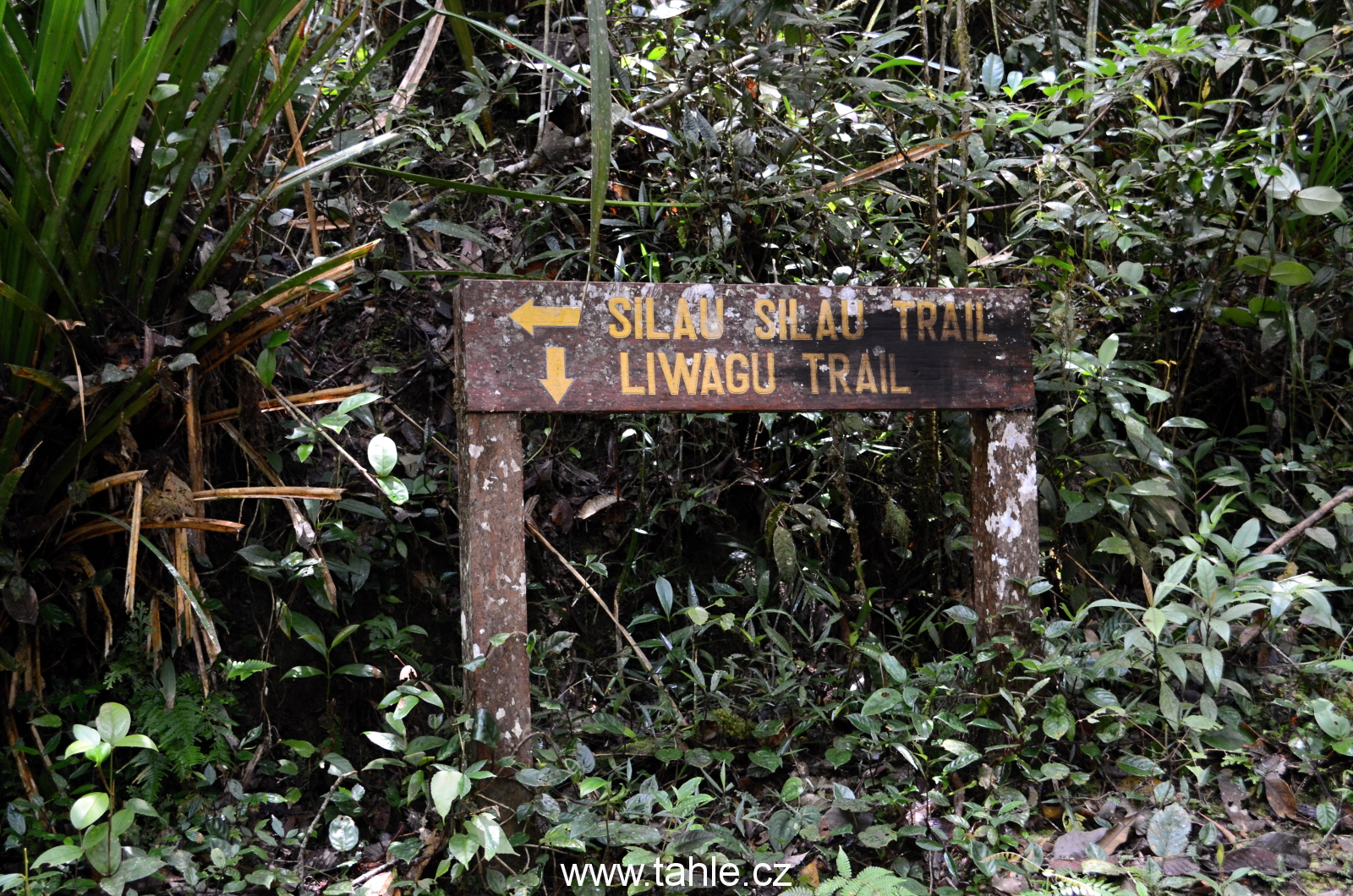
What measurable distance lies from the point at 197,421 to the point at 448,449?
63 cm

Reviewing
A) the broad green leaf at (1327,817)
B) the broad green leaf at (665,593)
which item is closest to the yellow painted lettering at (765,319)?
the broad green leaf at (665,593)

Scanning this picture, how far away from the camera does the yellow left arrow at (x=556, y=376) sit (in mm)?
1926

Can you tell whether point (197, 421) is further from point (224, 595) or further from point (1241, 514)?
point (1241, 514)

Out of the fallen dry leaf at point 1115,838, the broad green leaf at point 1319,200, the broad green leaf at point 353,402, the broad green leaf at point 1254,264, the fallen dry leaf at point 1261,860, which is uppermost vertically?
the broad green leaf at point 1319,200

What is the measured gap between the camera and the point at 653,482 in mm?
2734

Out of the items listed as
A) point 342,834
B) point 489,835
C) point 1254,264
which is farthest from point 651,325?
point 1254,264

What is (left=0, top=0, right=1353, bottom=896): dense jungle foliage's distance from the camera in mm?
1771

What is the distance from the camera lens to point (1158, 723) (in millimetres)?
2162

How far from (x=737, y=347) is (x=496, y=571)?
0.69 m

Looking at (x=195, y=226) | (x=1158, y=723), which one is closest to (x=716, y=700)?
(x=1158, y=723)

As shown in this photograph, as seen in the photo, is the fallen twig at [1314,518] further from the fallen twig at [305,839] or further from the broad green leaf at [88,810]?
the broad green leaf at [88,810]

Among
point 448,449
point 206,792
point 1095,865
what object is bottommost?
point 1095,865

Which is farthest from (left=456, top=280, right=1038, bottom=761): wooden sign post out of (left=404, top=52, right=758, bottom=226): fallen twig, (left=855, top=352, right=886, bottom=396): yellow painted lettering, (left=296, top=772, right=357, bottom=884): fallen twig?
(left=404, top=52, right=758, bottom=226): fallen twig

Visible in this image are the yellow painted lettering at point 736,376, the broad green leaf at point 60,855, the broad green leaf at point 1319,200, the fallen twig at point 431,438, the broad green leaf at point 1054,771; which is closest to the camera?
the broad green leaf at point 60,855
